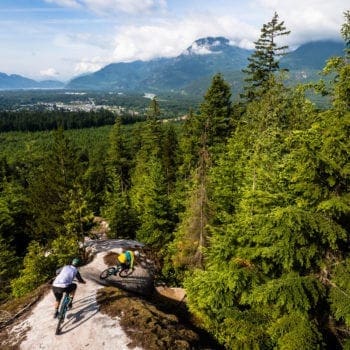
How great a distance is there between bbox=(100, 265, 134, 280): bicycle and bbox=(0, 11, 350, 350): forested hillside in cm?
336

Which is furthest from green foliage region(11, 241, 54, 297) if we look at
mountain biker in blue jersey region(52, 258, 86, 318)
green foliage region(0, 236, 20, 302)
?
mountain biker in blue jersey region(52, 258, 86, 318)

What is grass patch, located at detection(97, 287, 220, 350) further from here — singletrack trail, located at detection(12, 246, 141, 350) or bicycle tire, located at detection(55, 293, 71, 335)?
bicycle tire, located at detection(55, 293, 71, 335)

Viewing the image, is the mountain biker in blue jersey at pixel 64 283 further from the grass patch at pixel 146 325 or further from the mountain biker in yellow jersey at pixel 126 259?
the mountain biker in yellow jersey at pixel 126 259

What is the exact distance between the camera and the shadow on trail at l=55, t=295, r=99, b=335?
1402cm

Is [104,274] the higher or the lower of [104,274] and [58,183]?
the lower

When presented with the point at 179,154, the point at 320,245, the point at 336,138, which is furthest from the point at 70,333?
the point at 179,154

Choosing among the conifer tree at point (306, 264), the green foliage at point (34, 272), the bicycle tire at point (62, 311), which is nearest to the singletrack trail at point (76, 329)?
the bicycle tire at point (62, 311)

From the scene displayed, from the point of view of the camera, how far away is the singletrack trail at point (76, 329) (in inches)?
514

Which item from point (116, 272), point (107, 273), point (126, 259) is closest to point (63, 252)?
point (107, 273)

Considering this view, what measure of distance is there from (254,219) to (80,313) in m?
8.74

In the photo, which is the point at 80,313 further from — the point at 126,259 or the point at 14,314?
the point at 126,259

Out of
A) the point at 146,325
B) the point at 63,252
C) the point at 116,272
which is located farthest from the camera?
the point at 63,252

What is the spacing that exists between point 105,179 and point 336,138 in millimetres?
62198

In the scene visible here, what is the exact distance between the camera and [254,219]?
11.6 m
